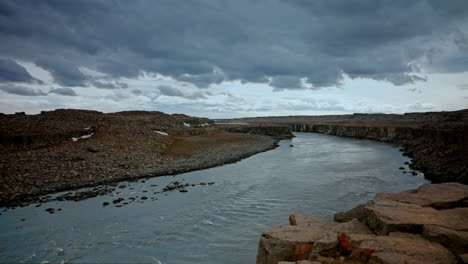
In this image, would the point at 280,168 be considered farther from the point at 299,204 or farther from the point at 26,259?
the point at 26,259

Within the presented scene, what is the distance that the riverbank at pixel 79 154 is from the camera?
607 inches

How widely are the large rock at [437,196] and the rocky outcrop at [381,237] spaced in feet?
0.11

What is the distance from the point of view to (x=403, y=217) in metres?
6.54

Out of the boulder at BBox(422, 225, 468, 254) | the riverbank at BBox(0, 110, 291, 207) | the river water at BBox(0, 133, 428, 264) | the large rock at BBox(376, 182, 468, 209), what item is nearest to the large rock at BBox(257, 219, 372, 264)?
the boulder at BBox(422, 225, 468, 254)

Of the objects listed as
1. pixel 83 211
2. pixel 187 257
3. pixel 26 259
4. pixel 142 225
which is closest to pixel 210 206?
pixel 142 225

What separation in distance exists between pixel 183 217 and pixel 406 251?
8519 millimetres

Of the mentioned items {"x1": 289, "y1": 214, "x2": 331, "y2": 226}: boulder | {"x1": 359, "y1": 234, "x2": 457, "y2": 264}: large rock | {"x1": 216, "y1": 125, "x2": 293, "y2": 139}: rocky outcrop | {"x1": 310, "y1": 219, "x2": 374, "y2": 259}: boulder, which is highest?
{"x1": 216, "y1": 125, "x2": 293, "y2": 139}: rocky outcrop

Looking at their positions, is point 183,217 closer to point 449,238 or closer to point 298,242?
point 298,242

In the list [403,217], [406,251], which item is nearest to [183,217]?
[403,217]

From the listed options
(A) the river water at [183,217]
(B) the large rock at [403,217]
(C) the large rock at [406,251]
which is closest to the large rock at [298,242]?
(B) the large rock at [403,217]

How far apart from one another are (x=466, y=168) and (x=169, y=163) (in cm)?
2163

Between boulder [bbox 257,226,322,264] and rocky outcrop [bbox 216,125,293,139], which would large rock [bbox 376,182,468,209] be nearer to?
boulder [bbox 257,226,322,264]

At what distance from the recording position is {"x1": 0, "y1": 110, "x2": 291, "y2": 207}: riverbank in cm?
1542

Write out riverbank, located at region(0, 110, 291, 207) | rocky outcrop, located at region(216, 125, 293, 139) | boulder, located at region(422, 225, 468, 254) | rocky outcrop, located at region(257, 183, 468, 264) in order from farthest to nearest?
1. rocky outcrop, located at region(216, 125, 293, 139)
2. riverbank, located at region(0, 110, 291, 207)
3. boulder, located at region(422, 225, 468, 254)
4. rocky outcrop, located at region(257, 183, 468, 264)
